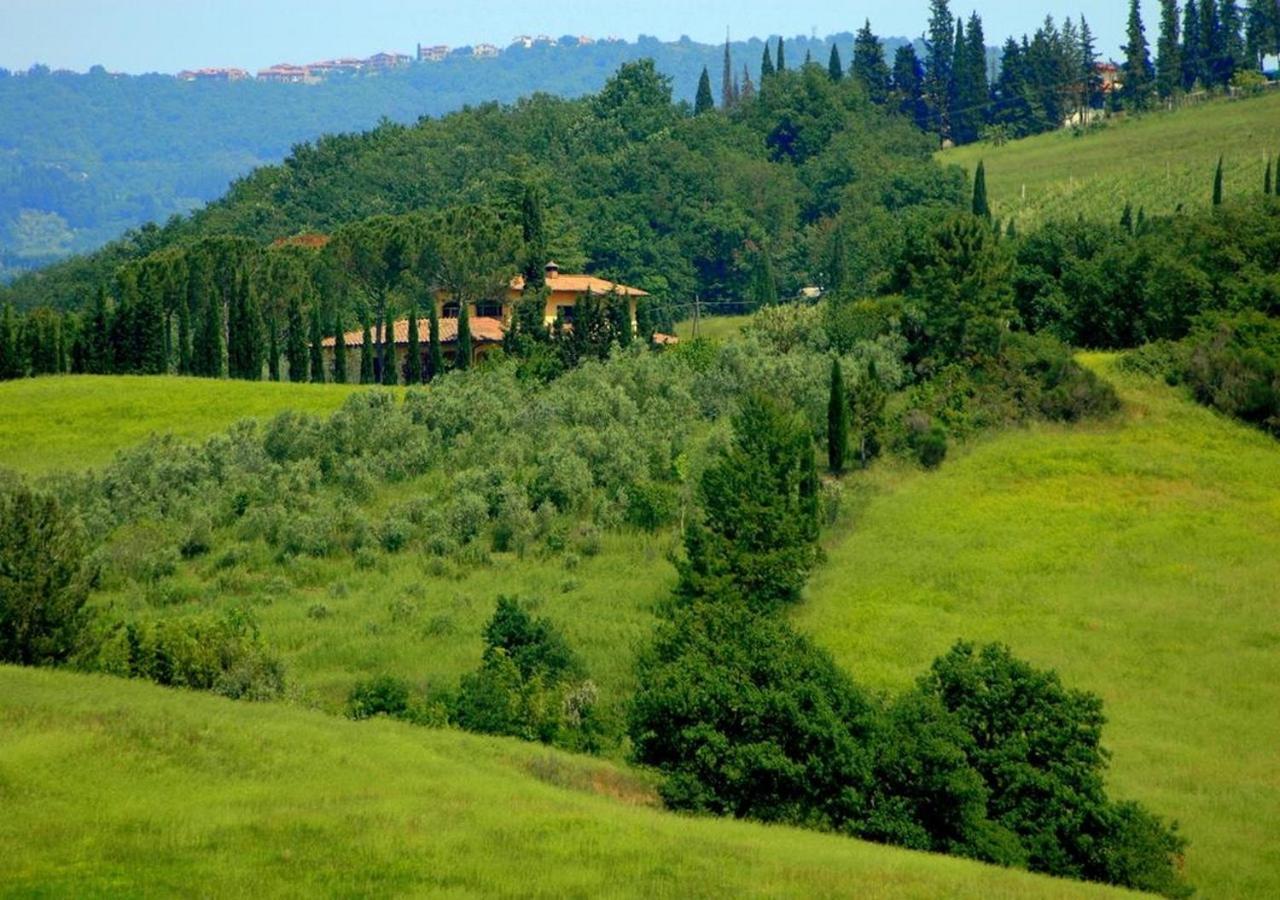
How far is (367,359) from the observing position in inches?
3201

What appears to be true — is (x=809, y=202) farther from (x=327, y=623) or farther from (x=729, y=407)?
(x=327, y=623)

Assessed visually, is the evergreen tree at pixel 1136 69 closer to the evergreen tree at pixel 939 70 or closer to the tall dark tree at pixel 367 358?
the evergreen tree at pixel 939 70

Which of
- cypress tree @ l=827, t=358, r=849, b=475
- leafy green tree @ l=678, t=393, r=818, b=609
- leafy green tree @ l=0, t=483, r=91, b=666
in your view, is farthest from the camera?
cypress tree @ l=827, t=358, r=849, b=475

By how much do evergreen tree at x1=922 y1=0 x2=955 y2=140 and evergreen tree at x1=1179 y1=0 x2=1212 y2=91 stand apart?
1764cm

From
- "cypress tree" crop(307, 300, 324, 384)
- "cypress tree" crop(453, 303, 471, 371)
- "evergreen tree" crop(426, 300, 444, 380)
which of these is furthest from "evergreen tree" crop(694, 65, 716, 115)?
"cypress tree" crop(307, 300, 324, 384)

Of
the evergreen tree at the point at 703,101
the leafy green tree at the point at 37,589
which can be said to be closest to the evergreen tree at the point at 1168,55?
the evergreen tree at the point at 703,101

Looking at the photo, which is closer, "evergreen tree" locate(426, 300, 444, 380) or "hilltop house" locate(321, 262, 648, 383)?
"evergreen tree" locate(426, 300, 444, 380)

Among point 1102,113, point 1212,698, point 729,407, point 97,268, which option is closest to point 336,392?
point 729,407

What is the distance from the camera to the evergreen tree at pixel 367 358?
80.6 meters

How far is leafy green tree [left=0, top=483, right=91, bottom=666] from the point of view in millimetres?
39344

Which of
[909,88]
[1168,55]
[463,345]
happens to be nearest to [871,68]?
[909,88]

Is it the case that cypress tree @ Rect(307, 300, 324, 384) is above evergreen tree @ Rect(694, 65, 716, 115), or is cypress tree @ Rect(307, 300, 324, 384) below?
below

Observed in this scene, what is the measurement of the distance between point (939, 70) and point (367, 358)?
258 ft

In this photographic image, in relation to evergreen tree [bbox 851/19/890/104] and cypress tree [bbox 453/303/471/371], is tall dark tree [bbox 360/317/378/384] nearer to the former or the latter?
cypress tree [bbox 453/303/471/371]
